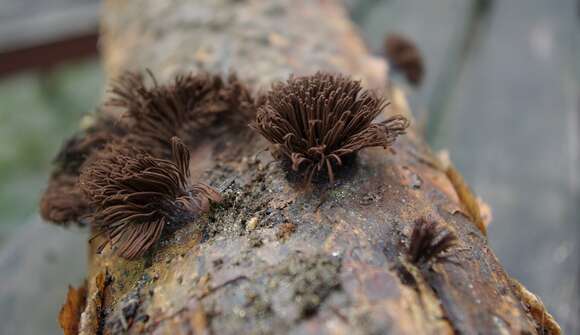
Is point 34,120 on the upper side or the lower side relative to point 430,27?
lower

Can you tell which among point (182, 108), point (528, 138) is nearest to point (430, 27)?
point (528, 138)

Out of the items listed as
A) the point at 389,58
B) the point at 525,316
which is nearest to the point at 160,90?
the point at 525,316

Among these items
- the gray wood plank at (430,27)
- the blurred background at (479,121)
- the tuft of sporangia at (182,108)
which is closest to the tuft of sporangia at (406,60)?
the blurred background at (479,121)

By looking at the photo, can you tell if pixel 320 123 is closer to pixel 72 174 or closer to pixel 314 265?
pixel 314 265

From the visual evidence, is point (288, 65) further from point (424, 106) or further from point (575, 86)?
point (575, 86)

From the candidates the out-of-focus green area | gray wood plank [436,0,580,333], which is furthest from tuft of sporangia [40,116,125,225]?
the out-of-focus green area

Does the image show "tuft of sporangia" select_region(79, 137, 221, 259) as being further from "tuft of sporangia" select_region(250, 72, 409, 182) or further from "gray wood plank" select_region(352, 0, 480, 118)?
"gray wood plank" select_region(352, 0, 480, 118)

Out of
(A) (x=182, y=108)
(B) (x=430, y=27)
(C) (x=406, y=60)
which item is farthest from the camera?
(B) (x=430, y=27)
